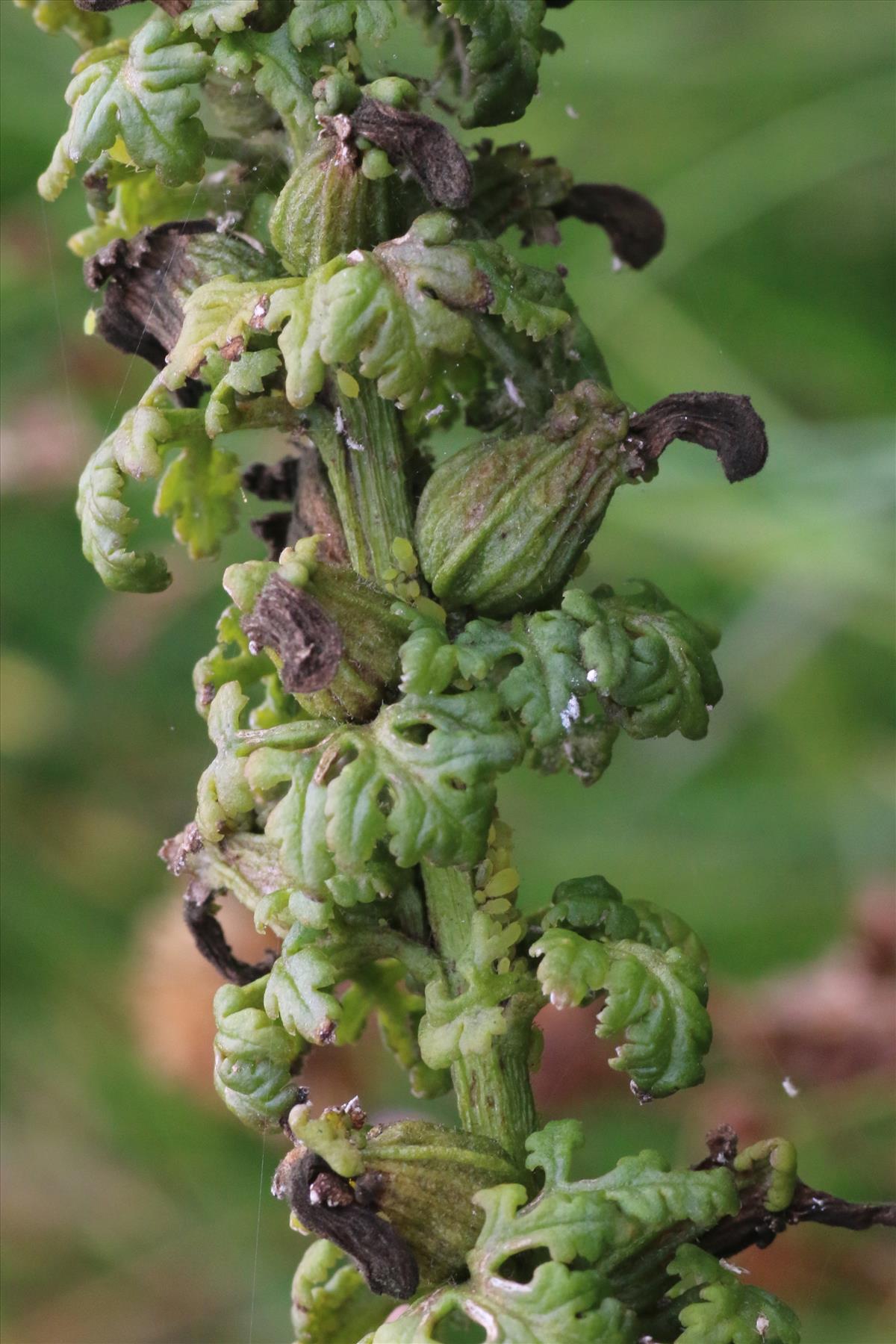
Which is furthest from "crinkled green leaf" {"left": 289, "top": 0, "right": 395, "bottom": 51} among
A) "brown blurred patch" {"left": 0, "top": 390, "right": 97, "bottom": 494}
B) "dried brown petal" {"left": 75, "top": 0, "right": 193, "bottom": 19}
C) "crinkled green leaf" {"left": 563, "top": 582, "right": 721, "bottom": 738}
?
"brown blurred patch" {"left": 0, "top": 390, "right": 97, "bottom": 494}

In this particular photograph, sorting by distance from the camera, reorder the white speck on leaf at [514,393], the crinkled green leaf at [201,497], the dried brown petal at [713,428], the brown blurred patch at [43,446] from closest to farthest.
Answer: the dried brown petal at [713,428]
the white speck on leaf at [514,393]
the crinkled green leaf at [201,497]
the brown blurred patch at [43,446]

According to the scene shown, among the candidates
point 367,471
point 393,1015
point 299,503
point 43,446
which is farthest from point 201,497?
point 43,446

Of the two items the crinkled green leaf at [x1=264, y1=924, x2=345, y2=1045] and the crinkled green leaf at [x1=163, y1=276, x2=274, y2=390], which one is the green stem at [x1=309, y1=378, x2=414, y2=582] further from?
the crinkled green leaf at [x1=264, y1=924, x2=345, y2=1045]

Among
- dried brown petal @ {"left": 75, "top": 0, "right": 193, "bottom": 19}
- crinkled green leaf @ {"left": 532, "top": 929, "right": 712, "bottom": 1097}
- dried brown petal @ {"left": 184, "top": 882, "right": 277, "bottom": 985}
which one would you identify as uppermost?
dried brown petal @ {"left": 75, "top": 0, "right": 193, "bottom": 19}

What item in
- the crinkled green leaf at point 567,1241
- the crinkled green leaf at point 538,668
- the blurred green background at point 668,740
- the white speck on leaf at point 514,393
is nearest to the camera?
the crinkled green leaf at point 567,1241

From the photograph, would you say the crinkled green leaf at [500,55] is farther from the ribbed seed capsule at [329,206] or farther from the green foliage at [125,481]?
Answer: the green foliage at [125,481]

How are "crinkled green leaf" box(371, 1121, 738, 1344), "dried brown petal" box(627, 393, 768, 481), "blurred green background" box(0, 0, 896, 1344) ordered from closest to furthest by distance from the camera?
"crinkled green leaf" box(371, 1121, 738, 1344), "dried brown petal" box(627, 393, 768, 481), "blurred green background" box(0, 0, 896, 1344)

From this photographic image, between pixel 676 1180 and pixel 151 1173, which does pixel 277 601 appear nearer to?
pixel 676 1180

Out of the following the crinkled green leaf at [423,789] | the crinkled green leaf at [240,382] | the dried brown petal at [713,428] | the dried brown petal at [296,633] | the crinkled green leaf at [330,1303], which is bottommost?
the crinkled green leaf at [330,1303]

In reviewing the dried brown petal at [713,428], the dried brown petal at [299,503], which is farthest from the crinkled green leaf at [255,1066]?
the dried brown petal at [713,428]
